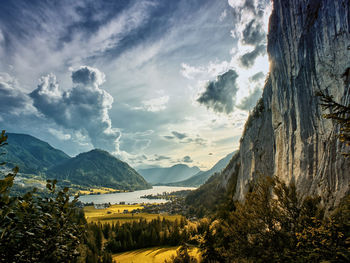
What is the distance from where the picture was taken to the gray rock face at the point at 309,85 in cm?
1173

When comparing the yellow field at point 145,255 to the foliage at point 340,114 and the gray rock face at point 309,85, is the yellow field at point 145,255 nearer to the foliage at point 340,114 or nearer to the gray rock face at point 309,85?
the gray rock face at point 309,85

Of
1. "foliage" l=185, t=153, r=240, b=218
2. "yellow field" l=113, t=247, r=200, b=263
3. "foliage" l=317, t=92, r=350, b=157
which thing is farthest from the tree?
"yellow field" l=113, t=247, r=200, b=263

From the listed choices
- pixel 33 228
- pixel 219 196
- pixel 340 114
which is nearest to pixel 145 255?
pixel 219 196

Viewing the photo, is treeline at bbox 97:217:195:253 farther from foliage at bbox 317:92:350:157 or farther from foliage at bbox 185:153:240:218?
foliage at bbox 317:92:350:157

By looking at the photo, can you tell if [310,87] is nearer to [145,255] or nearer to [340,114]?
[340,114]

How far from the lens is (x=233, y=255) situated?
1564cm

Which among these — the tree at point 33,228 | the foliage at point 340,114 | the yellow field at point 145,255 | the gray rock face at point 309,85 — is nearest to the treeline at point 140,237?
the yellow field at point 145,255

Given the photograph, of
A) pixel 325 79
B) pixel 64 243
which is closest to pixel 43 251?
pixel 64 243

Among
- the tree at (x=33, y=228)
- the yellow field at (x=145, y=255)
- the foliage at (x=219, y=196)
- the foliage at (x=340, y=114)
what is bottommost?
the yellow field at (x=145, y=255)

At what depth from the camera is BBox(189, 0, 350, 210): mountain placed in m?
11.7

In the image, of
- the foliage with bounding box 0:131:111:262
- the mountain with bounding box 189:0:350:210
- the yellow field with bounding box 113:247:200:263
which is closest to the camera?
the foliage with bounding box 0:131:111:262

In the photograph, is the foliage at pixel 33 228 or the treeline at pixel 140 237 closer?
the foliage at pixel 33 228

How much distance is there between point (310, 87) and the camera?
15164mm

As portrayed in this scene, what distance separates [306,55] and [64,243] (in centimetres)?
2041
